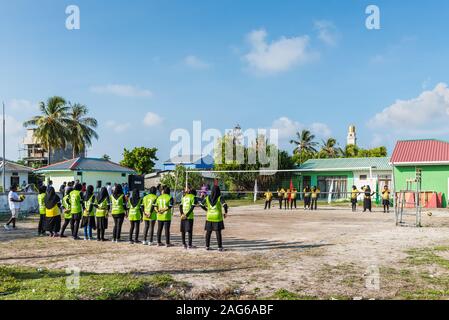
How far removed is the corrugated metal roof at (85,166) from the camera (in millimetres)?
36906

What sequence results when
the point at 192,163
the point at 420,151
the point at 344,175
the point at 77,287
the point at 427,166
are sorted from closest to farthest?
the point at 77,287 → the point at 427,166 → the point at 420,151 → the point at 344,175 → the point at 192,163

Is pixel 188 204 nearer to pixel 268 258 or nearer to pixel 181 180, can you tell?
pixel 268 258

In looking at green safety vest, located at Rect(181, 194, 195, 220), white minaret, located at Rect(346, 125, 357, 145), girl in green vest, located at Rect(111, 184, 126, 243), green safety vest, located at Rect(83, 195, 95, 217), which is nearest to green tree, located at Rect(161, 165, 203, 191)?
green safety vest, located at Rect(83, 195, 95, 217)

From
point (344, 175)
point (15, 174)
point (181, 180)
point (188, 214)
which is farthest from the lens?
point (15, 174)

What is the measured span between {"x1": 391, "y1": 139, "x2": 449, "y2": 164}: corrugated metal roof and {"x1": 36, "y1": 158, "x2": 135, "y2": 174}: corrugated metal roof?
24006 mm

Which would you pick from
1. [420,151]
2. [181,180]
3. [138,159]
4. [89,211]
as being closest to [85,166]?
[181,180]

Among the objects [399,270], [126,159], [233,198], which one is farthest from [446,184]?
[126,159]

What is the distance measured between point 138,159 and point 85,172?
1383cm

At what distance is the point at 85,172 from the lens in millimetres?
37781

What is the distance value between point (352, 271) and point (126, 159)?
149ft

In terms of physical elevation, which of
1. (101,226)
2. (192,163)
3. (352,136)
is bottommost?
(101,226)

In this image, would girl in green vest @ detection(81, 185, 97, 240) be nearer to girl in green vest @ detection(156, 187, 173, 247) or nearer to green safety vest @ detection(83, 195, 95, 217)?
green safety vest @ detection(83, 195, 95, 217)

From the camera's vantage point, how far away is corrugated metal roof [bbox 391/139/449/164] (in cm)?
3131
